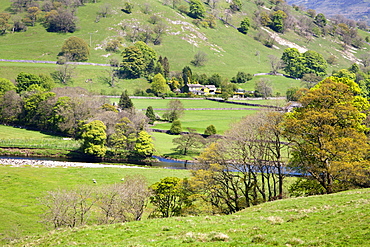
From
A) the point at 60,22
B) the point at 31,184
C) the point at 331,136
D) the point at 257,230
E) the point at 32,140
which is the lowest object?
the point at 31,184

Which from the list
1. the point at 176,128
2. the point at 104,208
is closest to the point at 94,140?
the point at 176,128

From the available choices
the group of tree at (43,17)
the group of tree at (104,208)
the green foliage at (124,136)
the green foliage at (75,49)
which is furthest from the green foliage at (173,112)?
the group of tree at (43,17)

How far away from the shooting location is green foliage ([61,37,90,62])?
536 ft

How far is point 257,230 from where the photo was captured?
1936cm

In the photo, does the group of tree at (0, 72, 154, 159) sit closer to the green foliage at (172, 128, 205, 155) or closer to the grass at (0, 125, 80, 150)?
the grass at (0, 125, 80, 150)

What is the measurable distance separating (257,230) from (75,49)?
161833 millimetres

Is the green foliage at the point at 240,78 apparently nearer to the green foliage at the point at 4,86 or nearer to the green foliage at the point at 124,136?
the green foliage at the point at 124,136

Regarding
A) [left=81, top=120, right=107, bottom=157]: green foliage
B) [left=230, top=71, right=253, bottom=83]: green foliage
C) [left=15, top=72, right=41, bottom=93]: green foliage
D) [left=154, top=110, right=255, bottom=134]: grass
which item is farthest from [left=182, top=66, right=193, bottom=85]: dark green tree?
[left=81, top=120, right=107, bottom=157]: green foliage

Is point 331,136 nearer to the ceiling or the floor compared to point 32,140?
nearer to the ceiling

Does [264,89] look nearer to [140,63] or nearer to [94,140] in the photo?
[140,63]

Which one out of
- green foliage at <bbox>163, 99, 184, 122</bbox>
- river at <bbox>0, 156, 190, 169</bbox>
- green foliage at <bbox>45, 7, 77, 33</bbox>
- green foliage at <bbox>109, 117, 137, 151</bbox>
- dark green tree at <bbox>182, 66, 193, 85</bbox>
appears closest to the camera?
river at <bbox>0, 156, 190, 169</bbox>

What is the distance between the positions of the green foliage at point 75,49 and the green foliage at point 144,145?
100922 millimetres

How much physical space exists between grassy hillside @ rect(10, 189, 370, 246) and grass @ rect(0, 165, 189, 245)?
32.2 feet

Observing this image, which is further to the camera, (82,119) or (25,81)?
(25,81)
